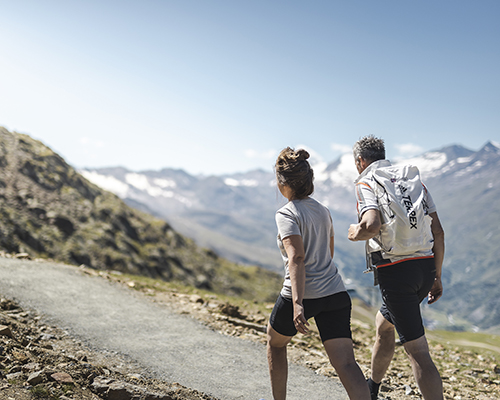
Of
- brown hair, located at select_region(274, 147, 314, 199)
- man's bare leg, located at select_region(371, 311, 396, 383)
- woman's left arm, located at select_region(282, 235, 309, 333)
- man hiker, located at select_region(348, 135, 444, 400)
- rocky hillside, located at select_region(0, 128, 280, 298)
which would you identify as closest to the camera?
woman's left arm, located at select_region(282, 235, 309, 333)

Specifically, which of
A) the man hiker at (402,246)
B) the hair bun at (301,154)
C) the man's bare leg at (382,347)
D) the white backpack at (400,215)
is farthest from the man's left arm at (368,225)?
the man's bare leg at (382,347)

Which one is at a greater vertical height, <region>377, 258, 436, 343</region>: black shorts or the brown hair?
the brown hair

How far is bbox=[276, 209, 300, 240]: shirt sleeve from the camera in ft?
13.9

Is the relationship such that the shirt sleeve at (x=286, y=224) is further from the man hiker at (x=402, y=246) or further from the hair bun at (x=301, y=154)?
the man hiker at (x=402, y=246)

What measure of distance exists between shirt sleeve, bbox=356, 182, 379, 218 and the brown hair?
0.69 m

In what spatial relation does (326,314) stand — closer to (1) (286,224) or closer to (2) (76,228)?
(1) (286,224)

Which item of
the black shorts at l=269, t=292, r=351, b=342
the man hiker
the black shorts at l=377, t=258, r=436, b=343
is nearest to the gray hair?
the man hiker

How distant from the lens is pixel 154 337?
330 inches

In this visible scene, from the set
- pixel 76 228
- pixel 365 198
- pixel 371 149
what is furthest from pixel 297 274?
pixel 76 228

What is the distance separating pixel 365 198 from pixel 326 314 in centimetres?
145

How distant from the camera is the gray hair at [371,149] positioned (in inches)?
199

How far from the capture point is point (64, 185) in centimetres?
4719

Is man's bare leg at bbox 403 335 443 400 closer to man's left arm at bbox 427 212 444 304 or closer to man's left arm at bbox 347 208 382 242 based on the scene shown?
man's left arm at bbox 427 212 444 304

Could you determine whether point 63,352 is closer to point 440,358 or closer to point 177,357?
point 177,357
